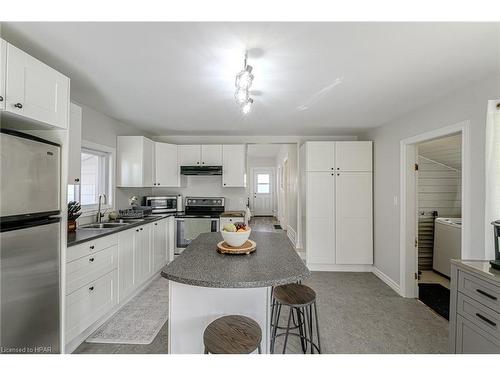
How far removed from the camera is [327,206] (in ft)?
11.7

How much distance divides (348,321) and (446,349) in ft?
2.56

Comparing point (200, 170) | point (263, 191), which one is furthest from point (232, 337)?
point (263, 191)

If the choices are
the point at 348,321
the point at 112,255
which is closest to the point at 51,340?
the point at 112,255

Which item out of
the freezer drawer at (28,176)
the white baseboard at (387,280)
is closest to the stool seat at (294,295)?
the freezer drawer at (28,176)

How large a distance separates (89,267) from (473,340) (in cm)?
295

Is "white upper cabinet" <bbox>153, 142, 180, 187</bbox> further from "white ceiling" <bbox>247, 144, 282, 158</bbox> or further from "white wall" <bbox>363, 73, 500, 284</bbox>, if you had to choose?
"white wall" <bbox>363, 73, 500, 284</bbox>

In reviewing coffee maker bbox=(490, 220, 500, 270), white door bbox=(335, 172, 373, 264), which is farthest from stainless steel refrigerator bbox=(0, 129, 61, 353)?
white door bbox=(335, 172, 373, 264)

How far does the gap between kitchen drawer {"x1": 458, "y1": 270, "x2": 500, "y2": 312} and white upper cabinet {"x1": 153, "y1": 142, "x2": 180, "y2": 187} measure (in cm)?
394

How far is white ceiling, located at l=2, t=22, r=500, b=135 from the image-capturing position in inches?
50.4

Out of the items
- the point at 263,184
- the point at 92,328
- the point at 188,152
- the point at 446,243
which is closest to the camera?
the point at 92,328

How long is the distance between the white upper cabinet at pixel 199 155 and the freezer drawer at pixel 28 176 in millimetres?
2549

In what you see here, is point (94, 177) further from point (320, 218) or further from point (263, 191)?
point (263, 191)

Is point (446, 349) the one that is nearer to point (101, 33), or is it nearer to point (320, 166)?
point (320, 166)

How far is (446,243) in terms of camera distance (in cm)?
314
